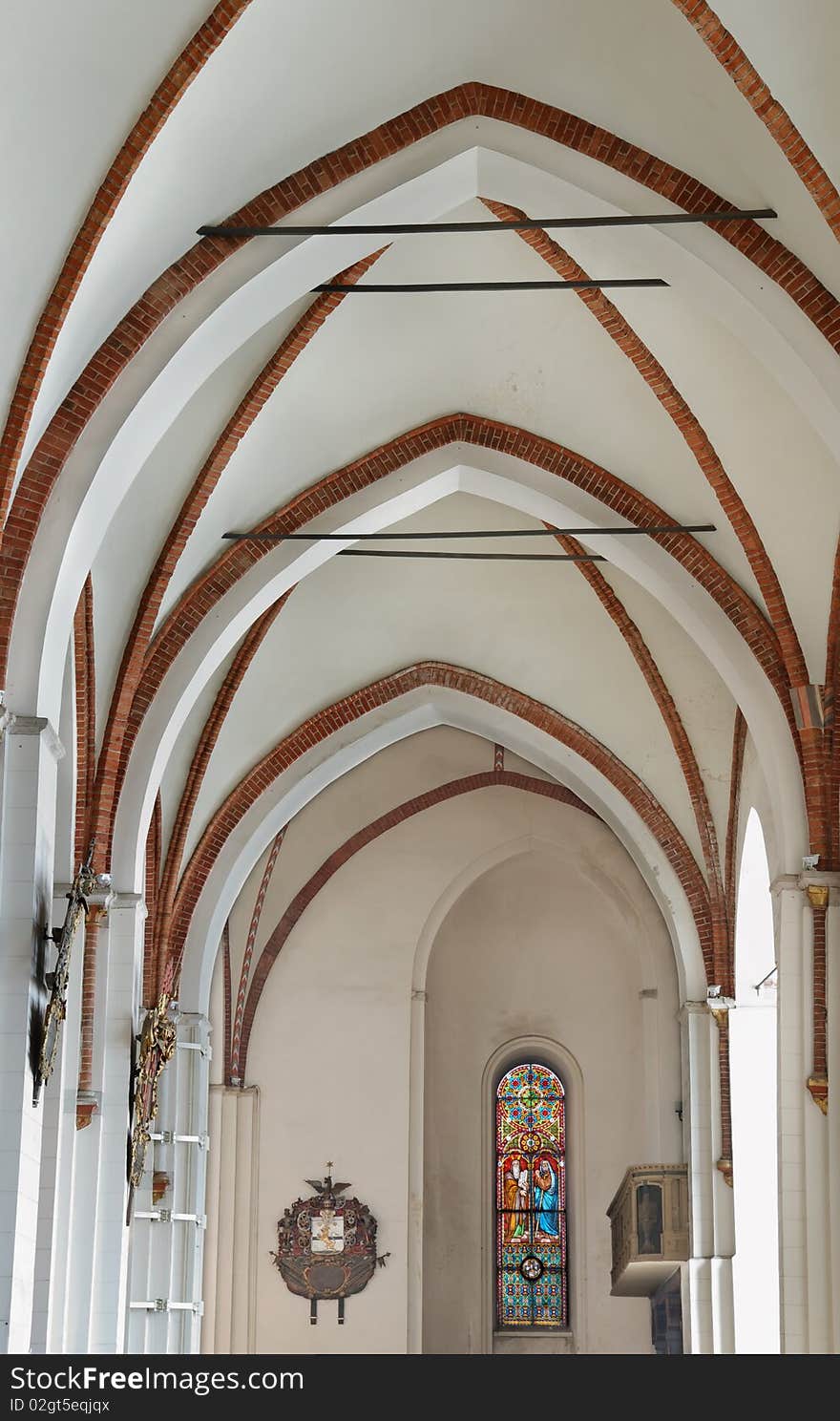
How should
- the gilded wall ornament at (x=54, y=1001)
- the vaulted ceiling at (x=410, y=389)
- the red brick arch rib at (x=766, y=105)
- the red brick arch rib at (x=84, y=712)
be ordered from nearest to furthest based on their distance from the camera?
the red brick arch rib at (x=766, y=105) < the vaulted ceiling at (x=410, y=389) < the gilded wall ornament at (x=54, y=1001) < the red brick arch rib at (x=84, y=712)

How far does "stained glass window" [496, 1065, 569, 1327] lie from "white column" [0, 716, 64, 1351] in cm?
1272

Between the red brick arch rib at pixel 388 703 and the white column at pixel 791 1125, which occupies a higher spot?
the red brick arch rib at pixel 388 703

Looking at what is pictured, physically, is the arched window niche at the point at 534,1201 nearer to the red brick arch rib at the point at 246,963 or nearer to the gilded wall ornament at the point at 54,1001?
the red brick arch rib at the point at 246,963

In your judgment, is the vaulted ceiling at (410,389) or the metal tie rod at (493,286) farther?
the metal tie rod at (493,286)

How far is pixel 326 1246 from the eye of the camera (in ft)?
74.3

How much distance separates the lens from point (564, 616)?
19.3 metres

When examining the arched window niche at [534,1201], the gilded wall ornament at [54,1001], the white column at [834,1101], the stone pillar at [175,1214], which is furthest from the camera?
the arched window niche at [534,1201]

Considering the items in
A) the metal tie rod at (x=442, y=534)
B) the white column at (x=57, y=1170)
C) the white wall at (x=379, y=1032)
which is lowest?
the white column at (x=57, y=1170)

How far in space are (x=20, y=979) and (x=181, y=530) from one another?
4.68 metres

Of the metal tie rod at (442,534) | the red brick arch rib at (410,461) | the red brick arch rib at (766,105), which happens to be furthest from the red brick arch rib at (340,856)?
the red brick arch rib at (766,105)

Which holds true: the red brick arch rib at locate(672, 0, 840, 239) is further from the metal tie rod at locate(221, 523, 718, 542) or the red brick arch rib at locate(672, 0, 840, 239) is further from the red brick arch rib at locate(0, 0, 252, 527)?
the metal tie rod at locate(221, 523, 718, 542)

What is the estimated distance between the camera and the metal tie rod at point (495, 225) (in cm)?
1240

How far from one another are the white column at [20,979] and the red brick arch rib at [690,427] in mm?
5095

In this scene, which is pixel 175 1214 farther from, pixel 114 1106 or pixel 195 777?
pixel 195 777
